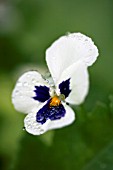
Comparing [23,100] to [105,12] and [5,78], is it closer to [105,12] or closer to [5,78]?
[5,78]

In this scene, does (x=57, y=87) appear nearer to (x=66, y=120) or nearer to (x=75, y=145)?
(x=66, y=120)

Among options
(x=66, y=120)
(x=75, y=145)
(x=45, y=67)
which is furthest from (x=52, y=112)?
(x=45, y=67)

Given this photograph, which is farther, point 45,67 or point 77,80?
point 45,67

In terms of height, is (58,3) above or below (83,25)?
above

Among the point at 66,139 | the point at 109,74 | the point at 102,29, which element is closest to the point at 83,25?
the point at 102,29

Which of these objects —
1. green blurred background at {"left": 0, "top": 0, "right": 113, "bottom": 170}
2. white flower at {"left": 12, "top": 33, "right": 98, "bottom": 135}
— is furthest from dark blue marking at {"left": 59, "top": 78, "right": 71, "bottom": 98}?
green blurred background at {"left": 0, "top": 0, "right": 113, "bottom": 170}

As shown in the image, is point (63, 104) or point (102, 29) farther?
point (102, 29)

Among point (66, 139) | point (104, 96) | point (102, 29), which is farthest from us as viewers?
point (102, 29)
